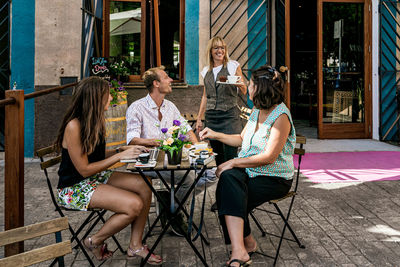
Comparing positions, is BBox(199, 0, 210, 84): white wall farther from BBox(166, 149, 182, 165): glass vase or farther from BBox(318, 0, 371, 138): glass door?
BBox(166, 149, 182, 165): glass vase

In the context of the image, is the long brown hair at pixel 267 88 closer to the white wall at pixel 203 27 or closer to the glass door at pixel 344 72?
the white wall at pixel 203 27

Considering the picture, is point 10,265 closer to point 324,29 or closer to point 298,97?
point 324,29

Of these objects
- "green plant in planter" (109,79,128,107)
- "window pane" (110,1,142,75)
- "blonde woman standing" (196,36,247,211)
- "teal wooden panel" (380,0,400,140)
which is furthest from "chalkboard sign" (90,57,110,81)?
"teal wooden panel" (380,0,400,140)

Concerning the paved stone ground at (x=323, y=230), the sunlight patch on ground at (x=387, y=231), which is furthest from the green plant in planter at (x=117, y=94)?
the sunlight patch on ground at (x=387, y=231)

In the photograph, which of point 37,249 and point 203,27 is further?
point 203,27

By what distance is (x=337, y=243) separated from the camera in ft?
11.0

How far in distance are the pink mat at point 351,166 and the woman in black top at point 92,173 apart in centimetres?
322

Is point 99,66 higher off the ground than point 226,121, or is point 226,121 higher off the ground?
point 99,66

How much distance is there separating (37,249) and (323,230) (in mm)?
2758

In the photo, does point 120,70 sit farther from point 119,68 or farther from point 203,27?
point 203,27

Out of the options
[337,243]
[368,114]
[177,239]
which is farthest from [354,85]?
[177,239]

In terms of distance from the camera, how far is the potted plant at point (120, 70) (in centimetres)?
686

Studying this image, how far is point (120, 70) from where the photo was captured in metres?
6.95

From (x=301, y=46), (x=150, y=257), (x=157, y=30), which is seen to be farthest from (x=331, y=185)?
(x=301, y=46)
